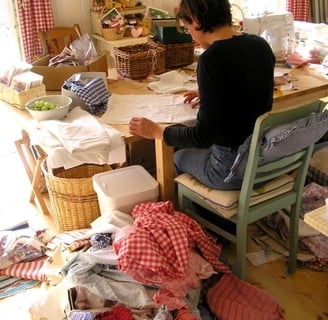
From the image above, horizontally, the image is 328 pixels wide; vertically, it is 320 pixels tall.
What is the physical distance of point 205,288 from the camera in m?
1.88

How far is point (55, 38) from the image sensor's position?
3416 millimetres

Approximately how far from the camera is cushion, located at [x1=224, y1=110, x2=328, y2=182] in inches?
62.0

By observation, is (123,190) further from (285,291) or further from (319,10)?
(319,10)

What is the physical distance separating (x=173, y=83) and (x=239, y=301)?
1.18 metres

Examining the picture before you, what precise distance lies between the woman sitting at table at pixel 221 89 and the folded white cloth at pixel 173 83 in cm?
51

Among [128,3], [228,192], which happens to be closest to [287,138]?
[228,192]

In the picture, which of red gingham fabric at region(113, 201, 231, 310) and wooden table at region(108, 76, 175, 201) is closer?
red gingham fabric at region(113, 201, 231, 310)

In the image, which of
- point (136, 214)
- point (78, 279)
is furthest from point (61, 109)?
point (78, 279)

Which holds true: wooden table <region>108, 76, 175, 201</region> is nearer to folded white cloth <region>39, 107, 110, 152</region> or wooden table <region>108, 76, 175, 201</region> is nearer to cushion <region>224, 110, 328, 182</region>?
folded white cloth <region>39, 107, 110, 152</region>

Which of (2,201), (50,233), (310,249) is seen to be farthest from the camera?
(2,201)

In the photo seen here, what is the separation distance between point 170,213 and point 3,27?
2.43 m

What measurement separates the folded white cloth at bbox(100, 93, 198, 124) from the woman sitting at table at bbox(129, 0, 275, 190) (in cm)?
16

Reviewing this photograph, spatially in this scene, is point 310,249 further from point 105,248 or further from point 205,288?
point 105,248

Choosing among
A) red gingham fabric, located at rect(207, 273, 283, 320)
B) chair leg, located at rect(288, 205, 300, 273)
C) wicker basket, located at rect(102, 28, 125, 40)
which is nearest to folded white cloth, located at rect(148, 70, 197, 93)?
chair leg, located at rect(288, 205, 300, 273)
